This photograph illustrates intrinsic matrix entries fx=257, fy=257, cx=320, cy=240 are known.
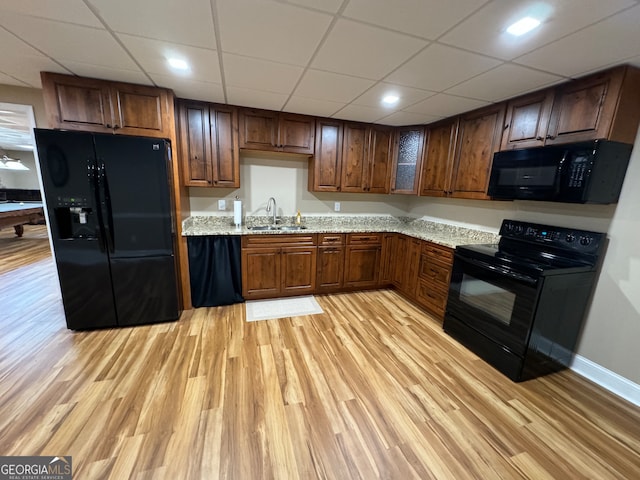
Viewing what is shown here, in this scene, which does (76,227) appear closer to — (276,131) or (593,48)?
(276,131)

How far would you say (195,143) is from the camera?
2.93 m

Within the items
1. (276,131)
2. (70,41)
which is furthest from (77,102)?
(276,131)

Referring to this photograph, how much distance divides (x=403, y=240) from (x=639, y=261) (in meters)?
2.05

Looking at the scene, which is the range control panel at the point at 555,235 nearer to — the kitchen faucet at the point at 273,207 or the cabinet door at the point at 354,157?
the cabinet door at the point at 354,157

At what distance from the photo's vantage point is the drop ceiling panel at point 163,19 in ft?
4.41

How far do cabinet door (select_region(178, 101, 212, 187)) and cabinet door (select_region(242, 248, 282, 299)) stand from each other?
1027 millimetres

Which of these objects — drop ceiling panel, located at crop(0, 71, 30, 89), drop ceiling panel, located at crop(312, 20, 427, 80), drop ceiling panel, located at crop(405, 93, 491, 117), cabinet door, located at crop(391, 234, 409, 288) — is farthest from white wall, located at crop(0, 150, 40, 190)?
drop ceiling panel, located at crop(405, 93, 491, 117)

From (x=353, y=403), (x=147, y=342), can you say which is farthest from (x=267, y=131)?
(x=353, y=403)

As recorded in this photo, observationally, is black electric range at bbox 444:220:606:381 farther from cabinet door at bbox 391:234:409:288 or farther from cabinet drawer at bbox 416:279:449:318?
cabinet door at bbox 391:234:409:288

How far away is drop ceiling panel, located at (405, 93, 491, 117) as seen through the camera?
2.50m

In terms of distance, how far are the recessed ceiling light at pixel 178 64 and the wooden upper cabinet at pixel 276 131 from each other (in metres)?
0.99

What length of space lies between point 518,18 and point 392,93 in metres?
1.18

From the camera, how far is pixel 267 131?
3.14 meters

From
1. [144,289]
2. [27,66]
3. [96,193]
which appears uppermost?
[27,66]
